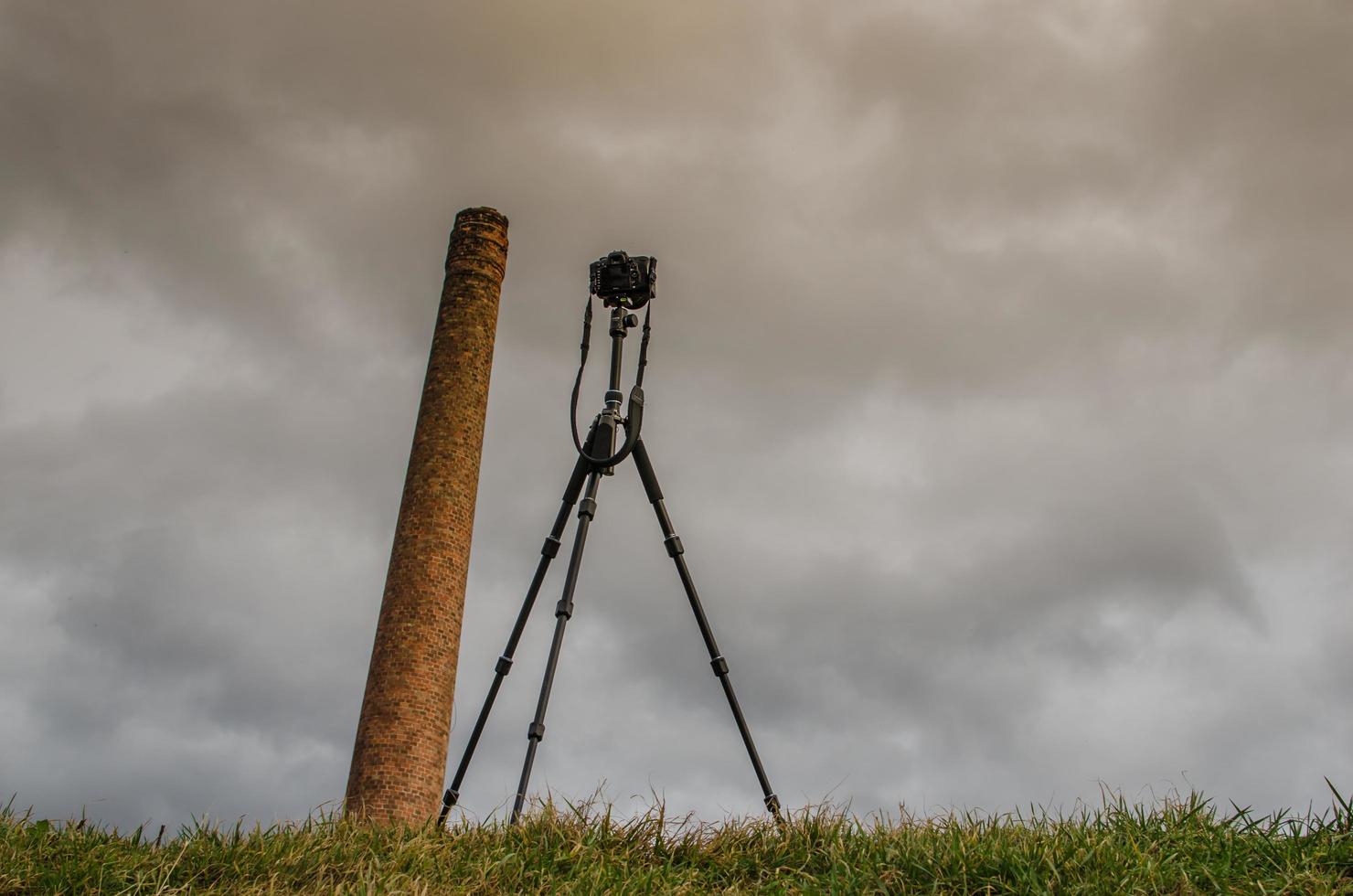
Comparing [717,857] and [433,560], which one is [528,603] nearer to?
[717,857]

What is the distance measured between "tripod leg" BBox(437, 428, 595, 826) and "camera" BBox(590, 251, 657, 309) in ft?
3.02

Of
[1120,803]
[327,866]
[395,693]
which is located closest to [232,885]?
[327,866]

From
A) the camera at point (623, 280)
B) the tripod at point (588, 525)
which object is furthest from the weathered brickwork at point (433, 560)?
the camera at point (623, 280)

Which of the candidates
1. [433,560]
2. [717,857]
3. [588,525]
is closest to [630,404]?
[588,525]

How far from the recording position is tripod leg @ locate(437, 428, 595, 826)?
230 inches

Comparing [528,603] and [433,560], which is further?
[433,560]

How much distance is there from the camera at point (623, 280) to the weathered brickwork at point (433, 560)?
478 cm

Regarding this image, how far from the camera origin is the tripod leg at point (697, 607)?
562 centimetres

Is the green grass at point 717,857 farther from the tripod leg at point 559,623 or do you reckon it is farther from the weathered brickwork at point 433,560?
the weathered brickwork at point 433,560

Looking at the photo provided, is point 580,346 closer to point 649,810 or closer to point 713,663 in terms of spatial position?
point 713,663

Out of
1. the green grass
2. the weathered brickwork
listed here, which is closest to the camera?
the green grass

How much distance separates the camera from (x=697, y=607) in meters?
5.92

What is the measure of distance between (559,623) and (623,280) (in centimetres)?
204

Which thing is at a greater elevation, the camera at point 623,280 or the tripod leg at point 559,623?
the camera at point 623,280
